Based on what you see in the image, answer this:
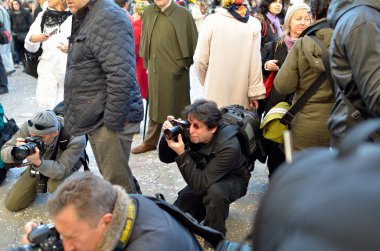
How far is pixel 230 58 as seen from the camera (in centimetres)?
348

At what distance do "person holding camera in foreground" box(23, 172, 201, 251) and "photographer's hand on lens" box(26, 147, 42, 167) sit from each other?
4.89ft

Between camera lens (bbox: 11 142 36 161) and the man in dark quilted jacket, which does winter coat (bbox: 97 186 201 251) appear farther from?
camera lens (bbox: 11 142 36 161)

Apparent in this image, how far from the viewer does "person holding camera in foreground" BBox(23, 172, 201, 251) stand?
1.53 meters

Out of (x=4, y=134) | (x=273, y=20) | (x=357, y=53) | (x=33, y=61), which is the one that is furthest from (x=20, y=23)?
(x=357, y=53)

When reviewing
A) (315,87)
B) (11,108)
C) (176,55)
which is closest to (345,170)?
(315,87)

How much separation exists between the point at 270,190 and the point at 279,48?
9.82 feet

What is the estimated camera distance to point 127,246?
1.60 metres

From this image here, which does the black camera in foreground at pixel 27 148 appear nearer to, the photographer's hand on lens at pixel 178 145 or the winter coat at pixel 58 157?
the winter coat at pixel 58 157

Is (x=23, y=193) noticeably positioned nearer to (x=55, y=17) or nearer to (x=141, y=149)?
(x=141, y=149)

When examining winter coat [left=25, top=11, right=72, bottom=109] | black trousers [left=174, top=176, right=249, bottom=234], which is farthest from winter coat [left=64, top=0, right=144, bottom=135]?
winter coat [left=25, top=11, right=72, bottom=109]

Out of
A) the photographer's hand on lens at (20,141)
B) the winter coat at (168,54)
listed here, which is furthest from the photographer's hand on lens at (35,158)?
the winter coat at (168,54)

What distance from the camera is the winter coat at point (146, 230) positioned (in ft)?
5.07

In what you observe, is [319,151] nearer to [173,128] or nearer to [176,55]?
[173,128]

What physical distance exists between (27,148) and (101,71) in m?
0.80
